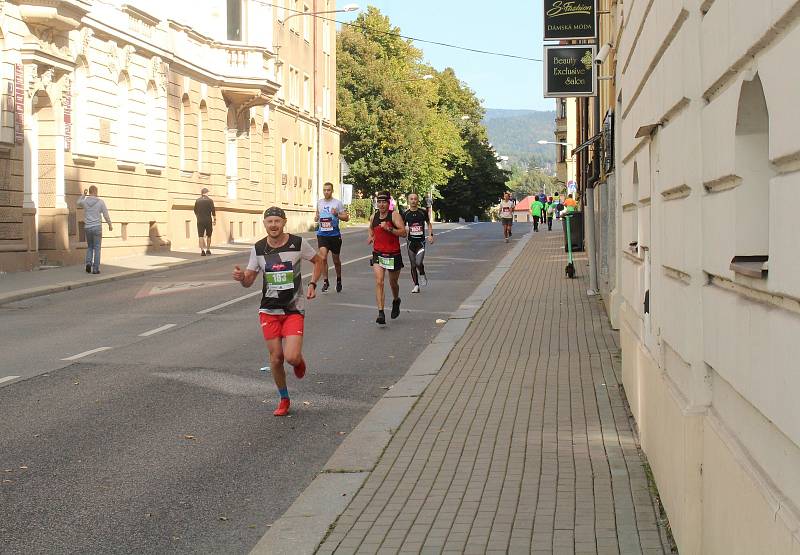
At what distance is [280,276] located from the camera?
9820 mm

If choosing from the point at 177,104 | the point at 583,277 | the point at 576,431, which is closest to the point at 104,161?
the point at 177,104

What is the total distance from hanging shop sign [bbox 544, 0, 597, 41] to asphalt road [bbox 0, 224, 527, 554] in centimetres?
506

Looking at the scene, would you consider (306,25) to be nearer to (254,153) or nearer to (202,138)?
(254,153)

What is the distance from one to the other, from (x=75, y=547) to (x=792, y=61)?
4153 millimetres

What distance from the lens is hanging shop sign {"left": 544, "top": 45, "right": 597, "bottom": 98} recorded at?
19.9m

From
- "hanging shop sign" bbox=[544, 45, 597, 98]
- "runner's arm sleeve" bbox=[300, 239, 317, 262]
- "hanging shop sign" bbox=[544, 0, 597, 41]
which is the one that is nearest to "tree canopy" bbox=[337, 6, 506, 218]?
"hanging shop sign" bbox=[544, 0, 597, 41]

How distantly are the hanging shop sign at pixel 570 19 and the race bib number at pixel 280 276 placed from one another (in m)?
11.7

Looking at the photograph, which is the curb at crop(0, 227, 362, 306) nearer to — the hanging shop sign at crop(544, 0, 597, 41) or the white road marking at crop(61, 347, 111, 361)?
the white road marking at crop(61, 347, 111, 361)

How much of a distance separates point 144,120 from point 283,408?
26.5 meters

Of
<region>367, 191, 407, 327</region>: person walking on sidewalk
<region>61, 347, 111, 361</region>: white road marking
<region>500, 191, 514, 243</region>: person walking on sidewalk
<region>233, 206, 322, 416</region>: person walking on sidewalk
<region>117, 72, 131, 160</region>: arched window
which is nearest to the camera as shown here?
<region>233, 206, 322, 416</region>: person walking on sidewalk

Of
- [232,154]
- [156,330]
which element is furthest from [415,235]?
[232,154]

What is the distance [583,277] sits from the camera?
24219 millimetres

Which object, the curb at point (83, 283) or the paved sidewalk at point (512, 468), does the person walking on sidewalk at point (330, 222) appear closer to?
the curb at point (83, 283)

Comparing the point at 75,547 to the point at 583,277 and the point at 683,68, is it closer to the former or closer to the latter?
the point at 683,68
